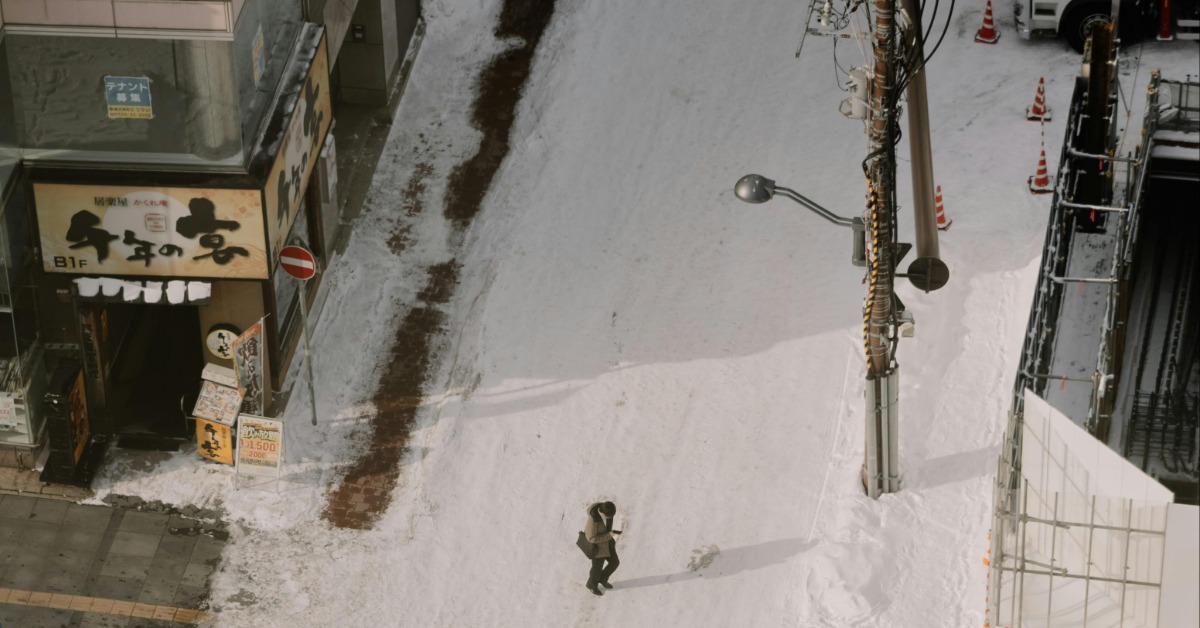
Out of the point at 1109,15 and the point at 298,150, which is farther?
the point at 1109,15

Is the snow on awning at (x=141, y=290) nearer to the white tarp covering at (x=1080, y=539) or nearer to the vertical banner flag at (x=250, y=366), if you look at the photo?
the vertical banner flag at (x=250, y=366)

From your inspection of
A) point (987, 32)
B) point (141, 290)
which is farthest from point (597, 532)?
point (987, 32)

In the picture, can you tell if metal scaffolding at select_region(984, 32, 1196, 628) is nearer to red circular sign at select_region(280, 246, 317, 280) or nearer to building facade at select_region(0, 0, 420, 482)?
red circular sign at select_region(280, 246, 317, 280)

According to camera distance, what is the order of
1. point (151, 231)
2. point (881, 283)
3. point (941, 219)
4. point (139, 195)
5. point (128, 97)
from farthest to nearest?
point (941, 219) → point (151, 231) → point (139, 195) → point (128, 97) → point (881, 283)

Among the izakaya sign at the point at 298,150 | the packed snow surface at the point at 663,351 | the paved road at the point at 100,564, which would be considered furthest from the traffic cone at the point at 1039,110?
the paved road at the point at 100,564

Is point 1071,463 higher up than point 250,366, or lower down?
higher up

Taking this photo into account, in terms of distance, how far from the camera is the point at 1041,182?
2930 cm

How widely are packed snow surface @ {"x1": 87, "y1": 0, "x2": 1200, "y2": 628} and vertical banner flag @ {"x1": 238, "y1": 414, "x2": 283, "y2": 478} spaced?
1.39 ft

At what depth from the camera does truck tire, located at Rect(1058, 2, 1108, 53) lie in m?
32.2

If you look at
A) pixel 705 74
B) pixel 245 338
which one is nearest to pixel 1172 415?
pixel 705 74

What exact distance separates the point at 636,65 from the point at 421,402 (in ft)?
30.4

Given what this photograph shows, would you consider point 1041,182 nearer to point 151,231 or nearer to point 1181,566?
point 1181,566

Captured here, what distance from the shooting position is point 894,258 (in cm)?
2264

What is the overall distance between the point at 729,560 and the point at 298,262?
24.1ft
